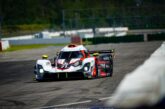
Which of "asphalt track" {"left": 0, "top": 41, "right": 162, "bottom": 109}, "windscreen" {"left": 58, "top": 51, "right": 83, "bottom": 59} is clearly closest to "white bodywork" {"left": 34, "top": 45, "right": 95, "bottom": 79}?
"windscreen" {"left": 58, "top": 51, "right": 83, "bottom": 59}

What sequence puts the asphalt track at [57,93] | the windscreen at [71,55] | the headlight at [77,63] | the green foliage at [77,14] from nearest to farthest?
the asphalt track at [57,93] < the headlight at [77,63] < the windscreen at [71,55] < the green foliage at [77,14]

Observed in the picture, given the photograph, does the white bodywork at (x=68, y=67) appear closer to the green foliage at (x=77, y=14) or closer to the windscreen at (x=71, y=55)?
the windscreen at (x=71, y=55)

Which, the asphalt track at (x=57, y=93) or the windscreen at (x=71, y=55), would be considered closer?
the asphalt track at (x=57, y=93)

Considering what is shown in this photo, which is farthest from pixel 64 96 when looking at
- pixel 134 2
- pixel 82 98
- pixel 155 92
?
pixel 134 2

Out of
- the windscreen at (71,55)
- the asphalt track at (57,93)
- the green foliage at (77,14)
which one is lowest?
the green foliage at (77,14)

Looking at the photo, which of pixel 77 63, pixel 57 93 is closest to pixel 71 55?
pixel 77 63

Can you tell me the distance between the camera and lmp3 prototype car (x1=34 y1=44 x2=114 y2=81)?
16844mm

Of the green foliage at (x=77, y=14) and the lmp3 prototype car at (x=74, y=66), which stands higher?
the lmp3 prototype car at (x=74, y=66)

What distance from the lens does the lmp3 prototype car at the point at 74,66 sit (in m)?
16.8

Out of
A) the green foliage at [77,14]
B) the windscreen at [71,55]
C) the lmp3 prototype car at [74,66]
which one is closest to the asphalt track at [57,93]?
the lmp3 prototype car at [74,66]

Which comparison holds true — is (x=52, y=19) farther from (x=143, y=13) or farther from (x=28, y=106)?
(x=28, y=106)

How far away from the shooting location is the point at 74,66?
55.6 ft

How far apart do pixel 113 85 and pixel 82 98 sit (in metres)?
2.95

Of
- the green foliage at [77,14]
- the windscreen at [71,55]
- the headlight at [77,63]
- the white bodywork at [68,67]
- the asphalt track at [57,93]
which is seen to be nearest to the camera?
the asphalt track at [57,93]
